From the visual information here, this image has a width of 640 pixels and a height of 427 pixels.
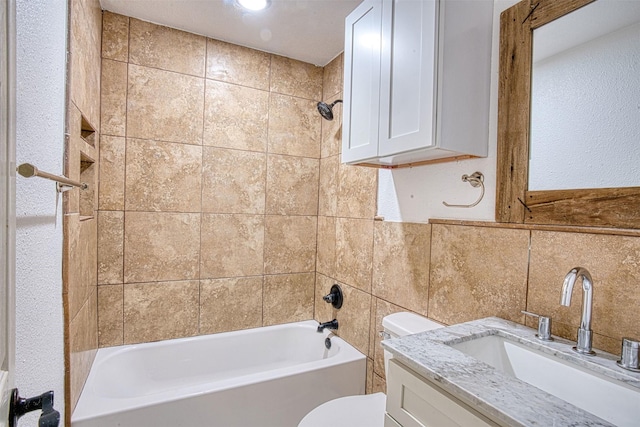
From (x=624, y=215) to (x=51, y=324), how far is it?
175 centimetres

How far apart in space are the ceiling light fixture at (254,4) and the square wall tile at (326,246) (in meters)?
1.38

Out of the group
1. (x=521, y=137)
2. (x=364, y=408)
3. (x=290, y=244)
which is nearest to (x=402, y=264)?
(x=364, y=408)

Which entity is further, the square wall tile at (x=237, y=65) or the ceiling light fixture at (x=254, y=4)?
the square wall tile at (x=237, y=65)

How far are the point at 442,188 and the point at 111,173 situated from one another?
6.17 ft

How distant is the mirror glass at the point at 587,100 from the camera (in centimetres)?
90

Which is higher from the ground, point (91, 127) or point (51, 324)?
point (91, 127)

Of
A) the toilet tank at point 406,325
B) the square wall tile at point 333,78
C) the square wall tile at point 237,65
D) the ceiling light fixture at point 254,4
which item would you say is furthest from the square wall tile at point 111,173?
the toilet tank at point 406,325

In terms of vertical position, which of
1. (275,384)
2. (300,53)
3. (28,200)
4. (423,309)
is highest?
(300,53)

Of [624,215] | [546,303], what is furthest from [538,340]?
[624,215]

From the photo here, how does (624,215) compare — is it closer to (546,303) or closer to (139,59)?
(546,303)

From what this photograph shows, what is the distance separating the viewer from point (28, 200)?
83cm

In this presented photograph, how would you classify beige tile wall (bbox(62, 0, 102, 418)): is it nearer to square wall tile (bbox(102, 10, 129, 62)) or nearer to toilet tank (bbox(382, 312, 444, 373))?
square wall tile (bbox(102, 10, 129, 62))

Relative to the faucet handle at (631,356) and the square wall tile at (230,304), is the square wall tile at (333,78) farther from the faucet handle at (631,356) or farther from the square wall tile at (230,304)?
the faucet handle at (631,356)

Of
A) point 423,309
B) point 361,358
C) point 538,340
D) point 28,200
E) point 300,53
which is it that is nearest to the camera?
point 28,200
